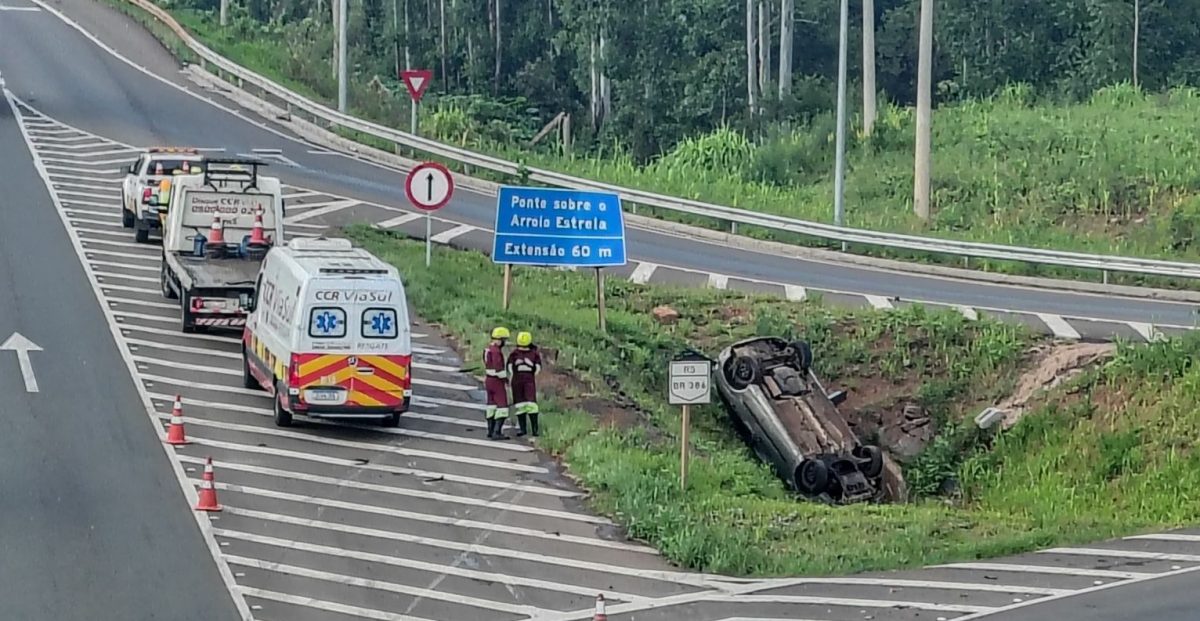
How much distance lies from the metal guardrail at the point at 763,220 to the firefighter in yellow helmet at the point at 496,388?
13041mm

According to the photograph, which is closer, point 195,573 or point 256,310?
point 195,573

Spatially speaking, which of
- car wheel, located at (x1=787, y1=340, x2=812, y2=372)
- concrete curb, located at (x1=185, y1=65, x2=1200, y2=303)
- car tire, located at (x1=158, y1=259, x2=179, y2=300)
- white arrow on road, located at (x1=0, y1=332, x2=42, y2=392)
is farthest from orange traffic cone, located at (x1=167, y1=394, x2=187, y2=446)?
concrete curb, located at (x1=185, y1=65, x2=1200, y2=303)

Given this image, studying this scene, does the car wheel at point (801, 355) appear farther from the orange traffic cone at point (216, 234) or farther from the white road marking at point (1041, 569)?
the orange traffic cone at point (216, 234)

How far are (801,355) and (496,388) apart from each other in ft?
18.8

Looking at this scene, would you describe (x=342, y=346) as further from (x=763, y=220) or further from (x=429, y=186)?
(x=763, y=220)

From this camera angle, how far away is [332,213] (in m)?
35.7

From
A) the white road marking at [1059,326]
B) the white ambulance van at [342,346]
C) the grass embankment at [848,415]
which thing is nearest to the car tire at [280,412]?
the white ambulance van at [342,346]

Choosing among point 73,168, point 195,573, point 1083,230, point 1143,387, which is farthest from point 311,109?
point 195,573

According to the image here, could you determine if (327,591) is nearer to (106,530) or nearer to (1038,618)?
(106,530)

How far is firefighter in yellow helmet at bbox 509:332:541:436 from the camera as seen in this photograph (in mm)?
21812

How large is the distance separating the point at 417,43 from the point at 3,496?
193 feet

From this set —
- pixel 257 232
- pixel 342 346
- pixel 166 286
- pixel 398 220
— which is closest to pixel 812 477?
pixel 342 346

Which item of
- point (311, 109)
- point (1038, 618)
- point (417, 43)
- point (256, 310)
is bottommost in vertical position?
point (1038, 618)

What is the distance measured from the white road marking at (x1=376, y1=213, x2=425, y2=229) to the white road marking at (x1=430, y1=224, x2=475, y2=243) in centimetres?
98
